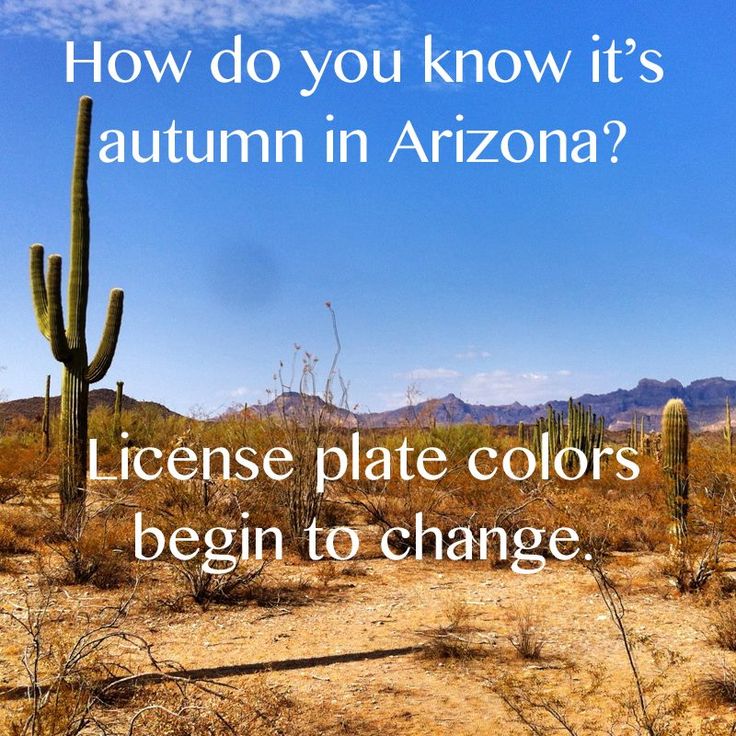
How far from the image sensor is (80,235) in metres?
12.0

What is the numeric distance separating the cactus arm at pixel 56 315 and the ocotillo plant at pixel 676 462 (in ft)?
28.4

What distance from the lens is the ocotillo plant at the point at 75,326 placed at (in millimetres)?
11172

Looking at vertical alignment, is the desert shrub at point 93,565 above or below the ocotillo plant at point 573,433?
below

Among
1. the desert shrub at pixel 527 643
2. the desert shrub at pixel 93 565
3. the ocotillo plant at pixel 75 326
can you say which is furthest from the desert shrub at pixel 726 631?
the ocotillo plant at pixel 75 326

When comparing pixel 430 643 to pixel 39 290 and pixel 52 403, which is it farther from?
pixel 52 403

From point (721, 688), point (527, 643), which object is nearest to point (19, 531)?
point (527, 643)

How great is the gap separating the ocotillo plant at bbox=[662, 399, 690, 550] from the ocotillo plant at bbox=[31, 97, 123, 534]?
8031mm

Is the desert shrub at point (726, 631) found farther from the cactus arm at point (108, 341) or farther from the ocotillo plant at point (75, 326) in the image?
the cactus arm at point (108, 341)

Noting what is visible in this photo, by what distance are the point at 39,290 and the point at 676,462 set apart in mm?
9774

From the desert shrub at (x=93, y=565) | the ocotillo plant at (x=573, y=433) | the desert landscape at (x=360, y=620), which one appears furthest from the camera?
the ocotillo plant at (x=573, y=433)

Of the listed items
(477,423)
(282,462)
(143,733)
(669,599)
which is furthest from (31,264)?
(477,423)

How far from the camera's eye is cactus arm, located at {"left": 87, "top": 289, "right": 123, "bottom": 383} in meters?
12.0

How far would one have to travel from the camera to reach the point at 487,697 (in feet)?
18.7

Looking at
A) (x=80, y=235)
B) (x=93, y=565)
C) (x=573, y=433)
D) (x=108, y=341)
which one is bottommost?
(x=93, y=565)
